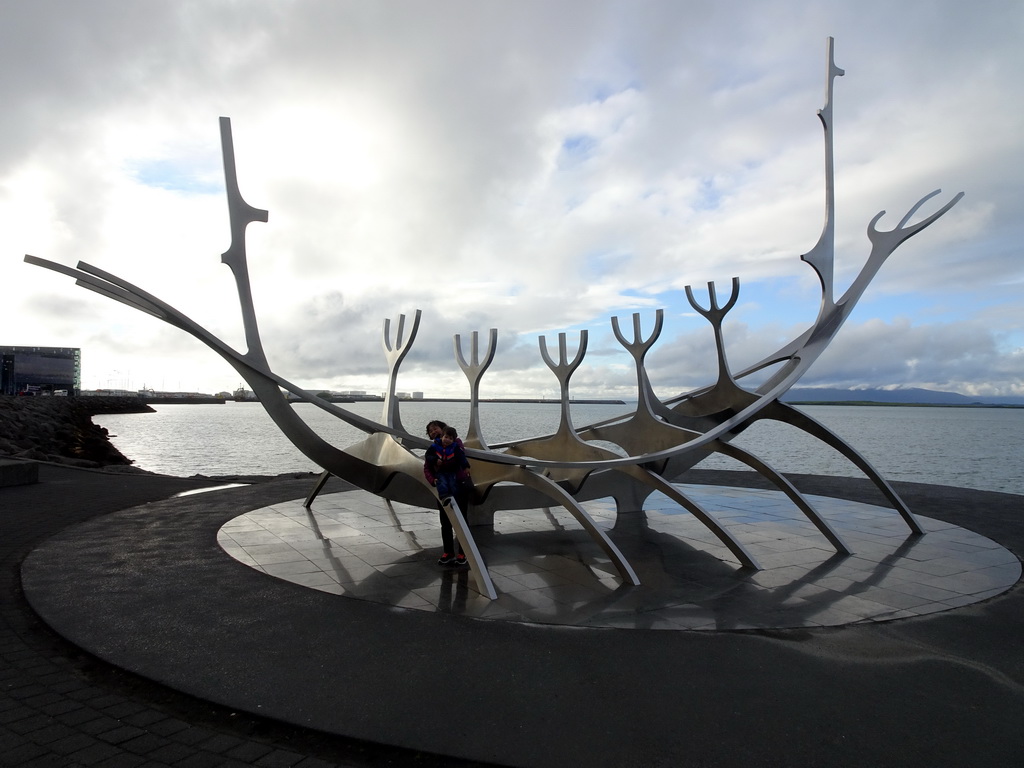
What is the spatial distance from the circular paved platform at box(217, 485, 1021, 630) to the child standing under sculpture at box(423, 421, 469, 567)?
37cm

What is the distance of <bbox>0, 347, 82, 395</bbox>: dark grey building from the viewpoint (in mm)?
75938

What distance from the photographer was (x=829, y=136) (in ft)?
39.0

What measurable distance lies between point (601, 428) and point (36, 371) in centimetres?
9527

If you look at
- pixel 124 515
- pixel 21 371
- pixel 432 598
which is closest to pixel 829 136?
pixel 432 598

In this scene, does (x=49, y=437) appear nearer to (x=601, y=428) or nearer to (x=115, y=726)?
(x=601, y=428)

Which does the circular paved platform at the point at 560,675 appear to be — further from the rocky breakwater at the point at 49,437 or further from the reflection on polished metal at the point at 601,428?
the rocky breakwater at the point at 49,437

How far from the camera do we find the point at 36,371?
8356 cm

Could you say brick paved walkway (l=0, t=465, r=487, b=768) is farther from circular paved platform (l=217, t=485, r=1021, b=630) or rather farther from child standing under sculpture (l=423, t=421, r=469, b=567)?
child standing under sculpture (l=423, t=421, r=469, b=567)

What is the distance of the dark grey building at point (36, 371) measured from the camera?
249ft

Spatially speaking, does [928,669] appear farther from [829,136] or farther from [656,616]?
[829,136]

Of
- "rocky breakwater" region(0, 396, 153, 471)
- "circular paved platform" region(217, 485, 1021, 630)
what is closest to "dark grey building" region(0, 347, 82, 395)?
"rocky breakwater" region(0, 396, 153, 471)

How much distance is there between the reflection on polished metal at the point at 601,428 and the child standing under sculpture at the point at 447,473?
25cm

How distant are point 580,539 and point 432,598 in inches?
151

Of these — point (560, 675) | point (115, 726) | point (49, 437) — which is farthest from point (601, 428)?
point (49, 437)
